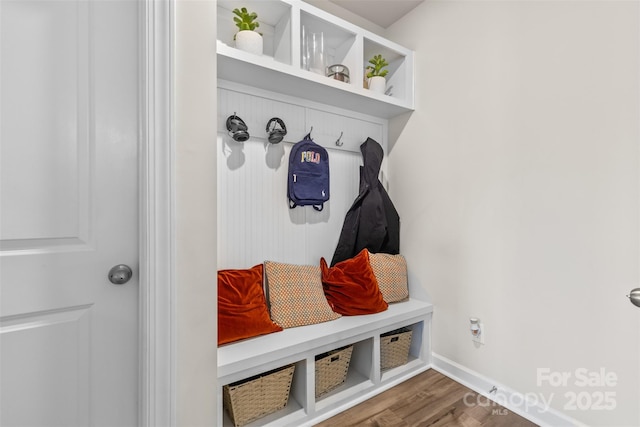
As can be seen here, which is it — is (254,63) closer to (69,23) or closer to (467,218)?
(69,23)

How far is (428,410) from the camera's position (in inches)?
61.0

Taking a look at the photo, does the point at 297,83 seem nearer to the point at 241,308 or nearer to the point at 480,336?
the point at 241,308

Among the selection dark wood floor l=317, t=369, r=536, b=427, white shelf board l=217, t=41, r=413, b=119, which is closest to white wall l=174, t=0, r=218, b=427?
white shelf board l=217, t=41, r=413, b=119

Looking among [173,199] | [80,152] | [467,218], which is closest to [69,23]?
[80,152]

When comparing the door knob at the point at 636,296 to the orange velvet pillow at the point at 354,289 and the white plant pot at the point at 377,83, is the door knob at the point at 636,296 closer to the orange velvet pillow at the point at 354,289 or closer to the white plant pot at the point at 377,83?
the orange velvet pillow at the point at 354,289

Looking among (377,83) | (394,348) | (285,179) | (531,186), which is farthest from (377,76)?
(394,348)

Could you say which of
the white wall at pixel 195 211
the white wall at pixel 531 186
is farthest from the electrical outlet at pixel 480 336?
the white wall at pixel 195 211

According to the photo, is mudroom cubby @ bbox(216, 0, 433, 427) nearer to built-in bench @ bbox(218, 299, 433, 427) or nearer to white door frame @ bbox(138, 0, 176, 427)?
built-in bench @ bbox(218, 299, 433, 427)

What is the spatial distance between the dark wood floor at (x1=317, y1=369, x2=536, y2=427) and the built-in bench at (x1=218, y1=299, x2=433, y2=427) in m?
0.06

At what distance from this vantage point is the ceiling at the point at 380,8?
2047mm

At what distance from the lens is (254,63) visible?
150 cm

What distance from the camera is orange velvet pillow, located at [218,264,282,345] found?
144cm

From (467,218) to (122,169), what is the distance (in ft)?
5.79

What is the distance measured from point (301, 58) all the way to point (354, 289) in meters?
1.49
